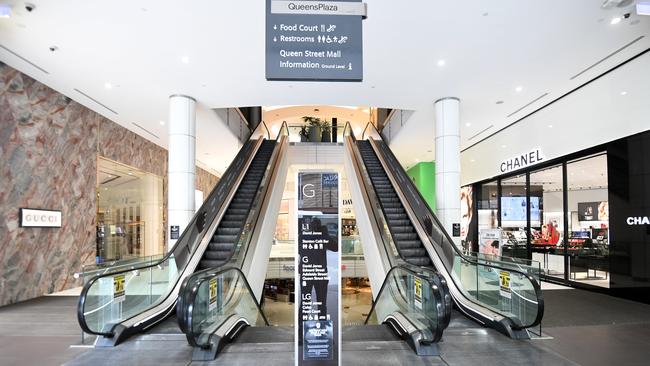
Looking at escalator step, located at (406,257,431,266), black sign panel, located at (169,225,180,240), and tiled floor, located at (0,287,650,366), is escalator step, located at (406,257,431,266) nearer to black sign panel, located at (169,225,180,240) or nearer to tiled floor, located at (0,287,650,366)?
tiled floor, located at (0,287,650,366)

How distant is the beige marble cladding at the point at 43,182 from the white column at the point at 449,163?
26.2 feet

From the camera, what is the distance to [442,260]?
7.23 meters

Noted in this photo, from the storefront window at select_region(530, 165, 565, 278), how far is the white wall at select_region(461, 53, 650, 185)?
2.52 ft

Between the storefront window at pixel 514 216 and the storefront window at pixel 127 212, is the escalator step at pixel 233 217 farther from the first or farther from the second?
the storefront window at pixel 514 216

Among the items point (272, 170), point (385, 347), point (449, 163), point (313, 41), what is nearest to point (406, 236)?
point (449, 163)

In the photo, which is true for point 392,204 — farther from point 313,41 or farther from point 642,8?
point 313,41

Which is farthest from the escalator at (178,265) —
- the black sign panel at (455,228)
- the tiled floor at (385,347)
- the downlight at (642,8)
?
the downlight at (642,8)

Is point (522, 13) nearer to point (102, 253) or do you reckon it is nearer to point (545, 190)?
Result: point (545, 190)

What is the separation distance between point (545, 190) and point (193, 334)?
9.51m

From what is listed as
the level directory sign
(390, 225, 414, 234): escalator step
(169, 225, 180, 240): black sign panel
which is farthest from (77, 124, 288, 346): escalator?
(390, 225, 414, 234): escalator step

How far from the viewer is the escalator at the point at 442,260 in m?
5.18

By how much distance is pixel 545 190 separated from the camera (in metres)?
10.7

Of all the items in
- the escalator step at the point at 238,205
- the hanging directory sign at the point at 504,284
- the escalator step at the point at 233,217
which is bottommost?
→ the hanging directory sign at the point at 504,284

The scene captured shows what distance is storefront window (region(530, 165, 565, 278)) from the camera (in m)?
10.0
